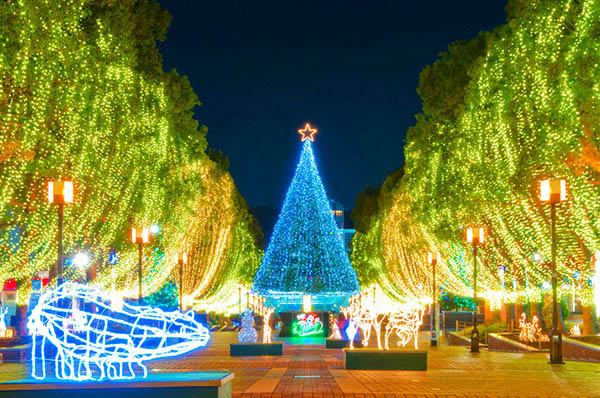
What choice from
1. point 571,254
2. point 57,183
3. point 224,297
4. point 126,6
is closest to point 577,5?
point 571,254

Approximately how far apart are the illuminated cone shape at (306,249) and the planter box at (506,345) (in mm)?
20174

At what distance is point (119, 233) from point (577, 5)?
19.4 meters

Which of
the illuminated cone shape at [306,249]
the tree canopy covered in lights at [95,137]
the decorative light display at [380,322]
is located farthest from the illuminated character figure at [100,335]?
the illuminated cone shape at [306,249]

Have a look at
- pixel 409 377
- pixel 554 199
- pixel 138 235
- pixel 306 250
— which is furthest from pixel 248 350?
pixel 306 250

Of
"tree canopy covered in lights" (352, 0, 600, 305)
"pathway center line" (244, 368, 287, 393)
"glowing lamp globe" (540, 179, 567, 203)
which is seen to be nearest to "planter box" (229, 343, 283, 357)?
"pathway center line" (244, 368, 287, 393)

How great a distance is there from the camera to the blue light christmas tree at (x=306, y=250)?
51.1 m

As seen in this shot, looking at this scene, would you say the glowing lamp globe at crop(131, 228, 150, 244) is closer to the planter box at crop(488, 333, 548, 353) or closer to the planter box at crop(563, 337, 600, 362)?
the planter box at crop(488, 333, 548, 353)

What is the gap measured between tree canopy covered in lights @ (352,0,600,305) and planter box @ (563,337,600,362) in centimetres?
250

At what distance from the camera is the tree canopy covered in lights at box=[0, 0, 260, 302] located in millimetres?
22031

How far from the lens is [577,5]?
2198 cm

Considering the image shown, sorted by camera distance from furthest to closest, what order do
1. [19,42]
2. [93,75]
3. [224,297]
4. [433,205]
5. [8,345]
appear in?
[224,297]
[433,205]
[8,345]
[93,75]
[19,42]

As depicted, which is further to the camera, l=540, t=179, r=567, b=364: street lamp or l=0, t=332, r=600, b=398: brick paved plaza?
l=540, t=179, r=567, b=364: street lamp

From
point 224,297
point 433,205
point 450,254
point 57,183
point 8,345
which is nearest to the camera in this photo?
point 57,183

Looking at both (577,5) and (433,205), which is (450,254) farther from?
(577,5)
